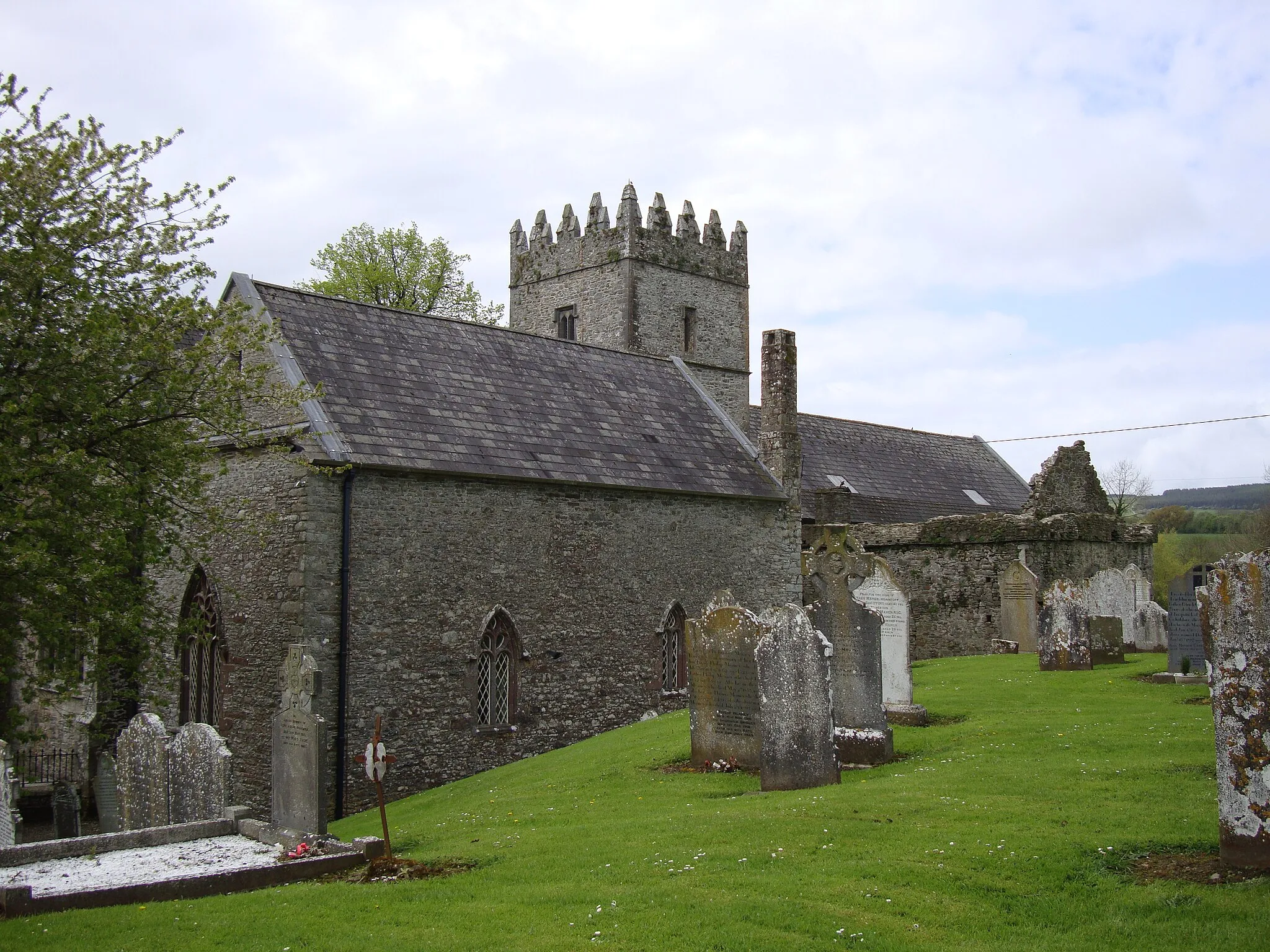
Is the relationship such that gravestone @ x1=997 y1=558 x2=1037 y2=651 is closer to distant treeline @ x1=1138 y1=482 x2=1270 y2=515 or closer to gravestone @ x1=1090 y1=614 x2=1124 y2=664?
→ gravestone @ x1=1090 y1=614 x2=1124 y2=664

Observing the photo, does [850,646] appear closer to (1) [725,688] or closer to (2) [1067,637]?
(1) [725,688]

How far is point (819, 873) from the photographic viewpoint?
7.70 m

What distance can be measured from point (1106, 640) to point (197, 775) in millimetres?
14687

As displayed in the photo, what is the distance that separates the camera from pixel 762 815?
966cm

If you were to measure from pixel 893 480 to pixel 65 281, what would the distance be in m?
27.3

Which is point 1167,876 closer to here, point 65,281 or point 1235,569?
point 1235,569

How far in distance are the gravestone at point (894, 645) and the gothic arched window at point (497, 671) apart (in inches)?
243

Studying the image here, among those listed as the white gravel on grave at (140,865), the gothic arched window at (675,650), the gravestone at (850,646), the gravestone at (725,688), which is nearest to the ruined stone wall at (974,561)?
the gothic arched window at (675,650)

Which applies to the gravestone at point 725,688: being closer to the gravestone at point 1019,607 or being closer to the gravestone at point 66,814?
the gravestone at point 66,814

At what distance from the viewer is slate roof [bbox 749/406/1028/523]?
33750 millimetres

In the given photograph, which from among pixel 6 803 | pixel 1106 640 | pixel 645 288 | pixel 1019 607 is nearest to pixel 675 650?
pixel 1106 640

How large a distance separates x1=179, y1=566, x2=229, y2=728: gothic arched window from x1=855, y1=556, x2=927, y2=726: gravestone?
9824 mm

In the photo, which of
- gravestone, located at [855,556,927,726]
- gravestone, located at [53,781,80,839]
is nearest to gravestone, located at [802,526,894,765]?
gravestone, located at [855,556,927,726]

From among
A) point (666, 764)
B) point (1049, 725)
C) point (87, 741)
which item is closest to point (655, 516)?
point (666, 764)
